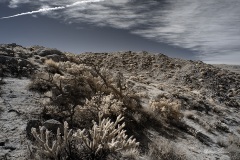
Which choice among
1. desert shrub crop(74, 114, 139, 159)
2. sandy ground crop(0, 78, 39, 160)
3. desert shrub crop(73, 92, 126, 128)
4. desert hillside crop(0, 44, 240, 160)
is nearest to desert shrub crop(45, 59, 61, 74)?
desert hillside crop(0, 44, 240, 160)

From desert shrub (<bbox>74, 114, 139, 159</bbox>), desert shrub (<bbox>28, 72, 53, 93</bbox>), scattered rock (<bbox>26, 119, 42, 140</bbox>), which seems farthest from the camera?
desert shrub (<bbox>28, 72, 53, 93</bbox>)

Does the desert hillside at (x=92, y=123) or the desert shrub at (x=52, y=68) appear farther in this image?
the desert shrub at (x=52, y=68)

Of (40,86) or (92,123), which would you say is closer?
(92,123)

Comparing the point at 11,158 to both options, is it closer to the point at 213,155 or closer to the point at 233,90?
the point at 213,155

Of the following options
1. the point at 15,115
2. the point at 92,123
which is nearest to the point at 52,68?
the point at 15,115

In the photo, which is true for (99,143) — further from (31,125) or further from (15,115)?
(15,115)

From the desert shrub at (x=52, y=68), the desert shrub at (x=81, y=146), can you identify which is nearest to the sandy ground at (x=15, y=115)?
the desert shrub at (x=81, y=146)

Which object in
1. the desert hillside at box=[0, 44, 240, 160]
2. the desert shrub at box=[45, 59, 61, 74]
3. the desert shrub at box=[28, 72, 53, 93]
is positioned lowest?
the desert hillside at box=[0, 44, 240, 160]

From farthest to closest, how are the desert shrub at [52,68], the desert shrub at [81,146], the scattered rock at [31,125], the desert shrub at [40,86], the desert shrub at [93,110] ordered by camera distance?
the desert shrub at [52,68], the desert shrub at [40,86], the desert shrub at [93,110], the scattered rock at [31,125], the desert shrub at [81,146]

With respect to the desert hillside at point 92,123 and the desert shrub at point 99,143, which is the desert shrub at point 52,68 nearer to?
the desert hillside at point 92,123

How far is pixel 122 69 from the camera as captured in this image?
1608 inches

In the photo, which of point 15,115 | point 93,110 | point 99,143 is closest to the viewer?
point 99,143

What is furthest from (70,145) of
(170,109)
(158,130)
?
(170,109)

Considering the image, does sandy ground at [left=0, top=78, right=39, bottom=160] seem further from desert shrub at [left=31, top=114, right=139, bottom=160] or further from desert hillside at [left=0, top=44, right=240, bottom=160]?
desert shrub at [left=31, top=114, right=139, bottom=160]
